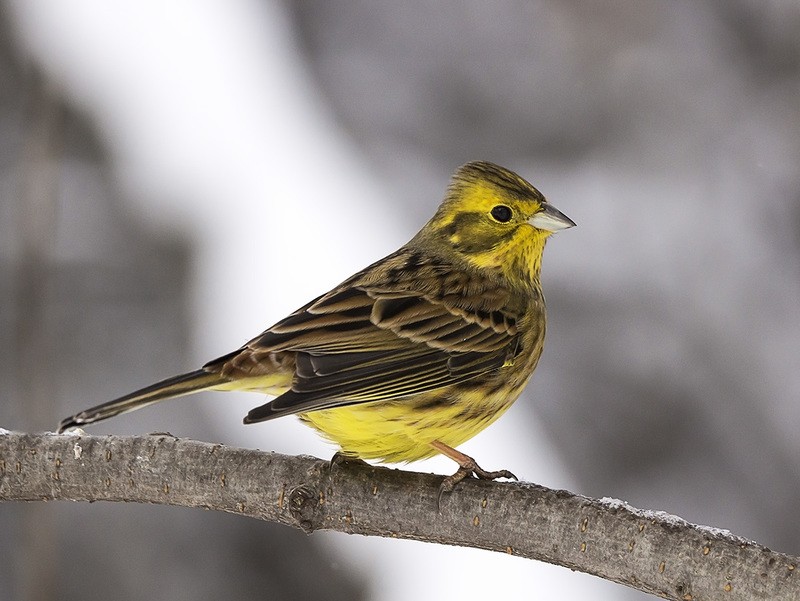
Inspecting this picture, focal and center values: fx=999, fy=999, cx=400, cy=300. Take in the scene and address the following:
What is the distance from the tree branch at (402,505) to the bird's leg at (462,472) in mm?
27

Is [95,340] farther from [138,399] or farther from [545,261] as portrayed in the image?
[138,399]

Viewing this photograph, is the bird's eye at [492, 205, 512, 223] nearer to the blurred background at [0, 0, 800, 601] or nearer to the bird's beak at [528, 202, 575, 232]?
the bird's beak at [528, 202, 575, 232]

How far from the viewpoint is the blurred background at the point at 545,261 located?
641 centimetres

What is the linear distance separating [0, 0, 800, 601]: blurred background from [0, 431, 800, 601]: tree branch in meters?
3.44

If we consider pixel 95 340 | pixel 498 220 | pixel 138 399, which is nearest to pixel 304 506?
pixel 138 399

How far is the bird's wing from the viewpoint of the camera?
9.65ft

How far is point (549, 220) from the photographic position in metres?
3.55

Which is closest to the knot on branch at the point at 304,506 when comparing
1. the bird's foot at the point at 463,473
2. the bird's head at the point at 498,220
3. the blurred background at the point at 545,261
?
the bird's foot at the point at 463,473

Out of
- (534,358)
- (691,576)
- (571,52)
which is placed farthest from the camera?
(571,52)

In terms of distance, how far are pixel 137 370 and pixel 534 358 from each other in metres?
4.20

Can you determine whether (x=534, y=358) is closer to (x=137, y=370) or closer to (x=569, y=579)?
(x=569, y=579)

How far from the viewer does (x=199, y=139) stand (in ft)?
27.6

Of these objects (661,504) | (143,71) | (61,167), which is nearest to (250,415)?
(661,504)

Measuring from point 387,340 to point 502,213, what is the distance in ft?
2.39
